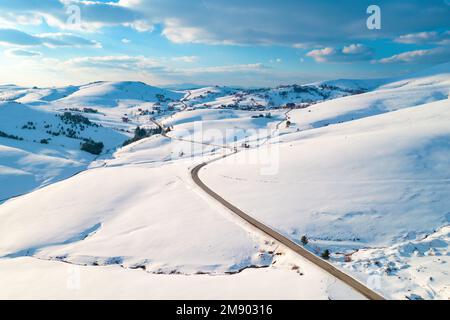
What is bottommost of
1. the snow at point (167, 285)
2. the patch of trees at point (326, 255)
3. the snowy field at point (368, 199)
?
the snow at point (167, 285)

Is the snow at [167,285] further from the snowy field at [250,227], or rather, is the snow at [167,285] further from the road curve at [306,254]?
the road curve at [306,254]

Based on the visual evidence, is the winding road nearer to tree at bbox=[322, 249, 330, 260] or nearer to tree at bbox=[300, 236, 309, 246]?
tree at bbox=[322, 249, 330, 260]

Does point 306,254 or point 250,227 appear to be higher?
point 250,227

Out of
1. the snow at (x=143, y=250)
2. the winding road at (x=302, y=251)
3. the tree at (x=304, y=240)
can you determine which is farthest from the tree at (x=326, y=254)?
the tree at (x=304, y=240)

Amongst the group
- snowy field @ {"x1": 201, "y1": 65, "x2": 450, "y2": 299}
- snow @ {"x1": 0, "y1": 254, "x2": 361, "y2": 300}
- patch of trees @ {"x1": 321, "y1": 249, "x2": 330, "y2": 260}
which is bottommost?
snow @ {"x1": 0, "y1": 254, "x2": 361, "y2": 300}

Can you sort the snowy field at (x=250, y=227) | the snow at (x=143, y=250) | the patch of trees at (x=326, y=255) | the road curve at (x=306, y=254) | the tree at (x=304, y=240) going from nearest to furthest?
the road curve at (x=306, y=254)
the snow at (x=143, y=250)
the snowy field at (x=250, y=227)
the patch of trees at (x=326, y=255)
the tree at (x=304, y=240)

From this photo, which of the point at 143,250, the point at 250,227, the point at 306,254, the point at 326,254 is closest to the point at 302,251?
the point at 306,254

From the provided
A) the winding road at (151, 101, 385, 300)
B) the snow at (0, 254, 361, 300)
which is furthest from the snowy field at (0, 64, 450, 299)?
the winding road at (151, 101, 385, 300)

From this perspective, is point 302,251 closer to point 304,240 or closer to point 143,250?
point 304,240

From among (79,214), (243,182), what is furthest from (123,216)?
(243,182)

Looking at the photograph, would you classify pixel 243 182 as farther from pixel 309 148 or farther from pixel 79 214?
pixel 79 214

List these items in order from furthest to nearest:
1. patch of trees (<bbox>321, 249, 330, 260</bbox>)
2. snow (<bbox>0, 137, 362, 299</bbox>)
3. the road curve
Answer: patch of trees (<bbox>321, 249, 330, 260</bbox>) < snow (<bbox>0, 137, 362, 299</bbox>) < the road curve
